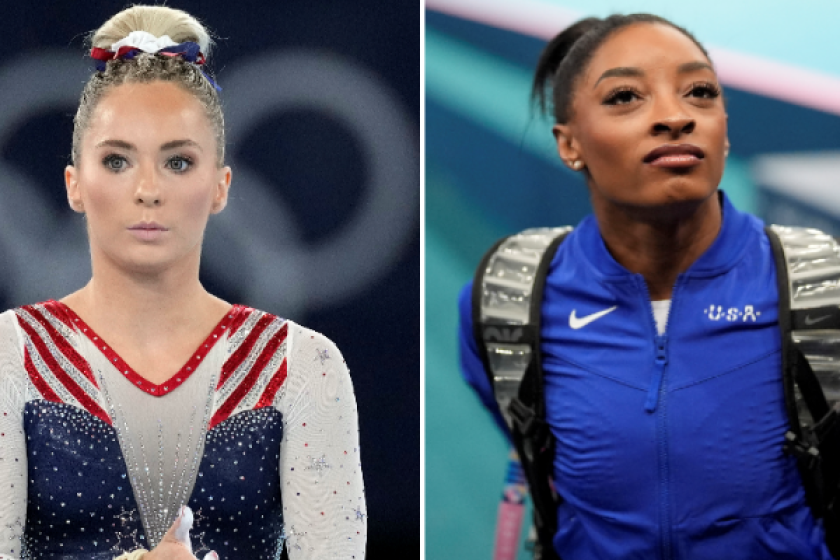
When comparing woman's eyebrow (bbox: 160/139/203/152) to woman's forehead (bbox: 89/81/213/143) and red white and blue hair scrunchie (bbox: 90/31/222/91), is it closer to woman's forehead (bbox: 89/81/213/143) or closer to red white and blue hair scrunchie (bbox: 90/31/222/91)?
woman's forehead (bbox: 89/81/213/143)

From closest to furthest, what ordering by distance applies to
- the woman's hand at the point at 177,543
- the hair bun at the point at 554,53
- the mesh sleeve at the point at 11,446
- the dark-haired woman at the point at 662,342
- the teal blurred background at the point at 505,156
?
the woman's hand at the point at 177,543
the mesh sleeve at the point at 11,446
the dark-haired woman at the point at 662,342
the hair bun at the point at 554,53
the teal blurred background at the point at 505,156

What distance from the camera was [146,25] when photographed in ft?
7.65

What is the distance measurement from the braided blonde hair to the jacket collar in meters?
0.86

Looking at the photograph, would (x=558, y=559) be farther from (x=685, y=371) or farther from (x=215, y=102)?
(x=215, y=102)

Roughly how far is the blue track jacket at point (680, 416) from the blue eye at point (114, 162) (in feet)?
3.22

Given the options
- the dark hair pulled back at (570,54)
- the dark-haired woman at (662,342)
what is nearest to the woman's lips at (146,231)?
the dark-haired woman at (662,342)

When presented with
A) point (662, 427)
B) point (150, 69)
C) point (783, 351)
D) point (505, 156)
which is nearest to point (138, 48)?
point (150, 69)

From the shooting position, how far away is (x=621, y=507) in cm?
227

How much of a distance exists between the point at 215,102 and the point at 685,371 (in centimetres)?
117

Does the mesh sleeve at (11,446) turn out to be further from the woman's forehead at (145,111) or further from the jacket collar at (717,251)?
the jacket collar at (717,251)

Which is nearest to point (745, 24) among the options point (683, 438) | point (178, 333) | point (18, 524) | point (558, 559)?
point (683, 438)

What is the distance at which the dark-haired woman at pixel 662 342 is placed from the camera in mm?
2199

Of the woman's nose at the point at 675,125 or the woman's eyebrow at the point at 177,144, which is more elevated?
the woman's nose at the point at 675,125

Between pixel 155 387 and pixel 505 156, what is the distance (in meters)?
1.38
